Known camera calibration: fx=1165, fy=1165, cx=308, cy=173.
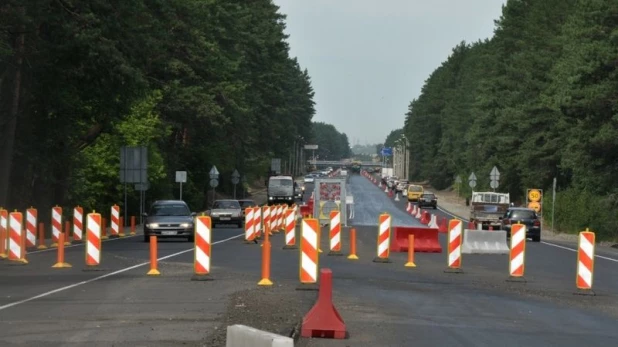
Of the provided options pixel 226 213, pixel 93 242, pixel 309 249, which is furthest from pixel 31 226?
pixel 226 213

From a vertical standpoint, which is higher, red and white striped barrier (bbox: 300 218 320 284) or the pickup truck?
red and white striped barrier (bbox: 300 218 320 284)

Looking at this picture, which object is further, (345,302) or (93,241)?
(93,241)

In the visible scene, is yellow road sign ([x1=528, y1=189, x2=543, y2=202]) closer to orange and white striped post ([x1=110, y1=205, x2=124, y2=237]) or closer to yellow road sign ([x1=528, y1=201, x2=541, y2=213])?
yellow road sign ([x1=528, y1=201, x2=541, y2=213])

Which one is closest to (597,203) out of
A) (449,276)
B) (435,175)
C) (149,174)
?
(149,174)

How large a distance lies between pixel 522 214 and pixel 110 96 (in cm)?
1857

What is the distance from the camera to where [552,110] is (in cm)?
7725

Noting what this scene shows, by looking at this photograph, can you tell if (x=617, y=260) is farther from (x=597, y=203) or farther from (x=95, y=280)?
(x=597, y=203)

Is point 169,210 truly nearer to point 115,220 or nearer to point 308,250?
point 115,220

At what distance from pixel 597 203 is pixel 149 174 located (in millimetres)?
22752

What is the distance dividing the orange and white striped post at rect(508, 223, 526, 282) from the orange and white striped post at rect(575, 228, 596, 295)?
2.13 metres

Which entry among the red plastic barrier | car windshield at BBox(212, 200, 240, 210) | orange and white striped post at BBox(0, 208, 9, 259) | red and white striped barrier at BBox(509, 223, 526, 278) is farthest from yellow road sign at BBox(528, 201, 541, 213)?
orange and white striped post at BBox(0, 208, 9, 259)

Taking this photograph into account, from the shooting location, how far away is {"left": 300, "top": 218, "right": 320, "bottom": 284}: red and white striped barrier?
63.3 ft

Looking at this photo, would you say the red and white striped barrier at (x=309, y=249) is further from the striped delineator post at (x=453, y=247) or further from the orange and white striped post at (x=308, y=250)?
the striped delineator post at (x=453, y=247)

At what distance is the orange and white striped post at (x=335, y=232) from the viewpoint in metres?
30.6
